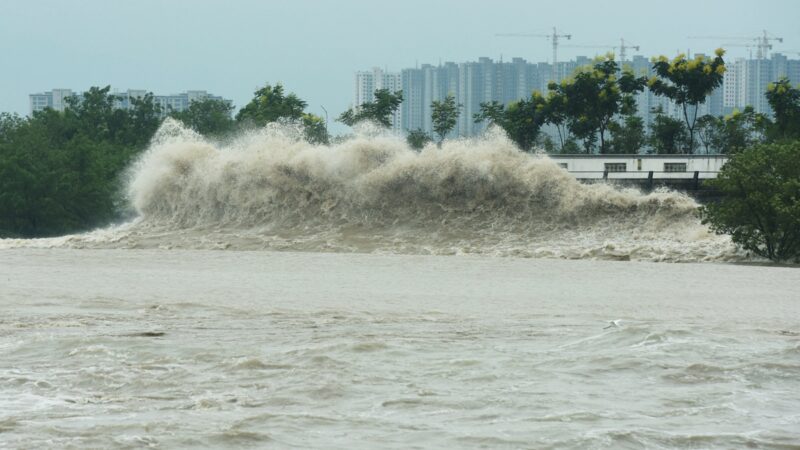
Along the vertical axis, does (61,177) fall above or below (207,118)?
below

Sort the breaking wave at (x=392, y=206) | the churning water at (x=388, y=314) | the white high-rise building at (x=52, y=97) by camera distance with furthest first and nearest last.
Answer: the white high-rise building at (x=52, y=97)
the breaking wave at (x=392, y=206)
the churning water at (x=388, y=314)

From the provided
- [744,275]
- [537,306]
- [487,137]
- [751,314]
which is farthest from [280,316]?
[487,137]

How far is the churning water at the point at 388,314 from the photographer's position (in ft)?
31.3

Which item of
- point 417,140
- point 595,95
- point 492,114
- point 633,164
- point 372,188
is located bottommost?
point 372,188

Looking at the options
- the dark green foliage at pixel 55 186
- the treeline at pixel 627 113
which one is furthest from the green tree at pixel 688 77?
the dark green foliage at pixel 55 186

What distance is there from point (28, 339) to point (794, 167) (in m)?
17.8

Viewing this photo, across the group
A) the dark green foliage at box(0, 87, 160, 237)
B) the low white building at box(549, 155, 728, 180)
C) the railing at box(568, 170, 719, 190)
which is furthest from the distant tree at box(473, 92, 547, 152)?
the dark green foliage at box(0, 87, 160, 237)

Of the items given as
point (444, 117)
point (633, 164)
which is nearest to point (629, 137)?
point (444, 117)

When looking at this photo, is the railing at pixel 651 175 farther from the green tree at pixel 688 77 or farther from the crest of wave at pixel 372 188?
the green tree at pixel 688 77

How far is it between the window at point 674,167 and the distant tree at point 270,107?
23.7 m

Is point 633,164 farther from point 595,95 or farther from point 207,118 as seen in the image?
point 207,118

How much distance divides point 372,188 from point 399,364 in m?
18.0

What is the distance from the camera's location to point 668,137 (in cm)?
6262

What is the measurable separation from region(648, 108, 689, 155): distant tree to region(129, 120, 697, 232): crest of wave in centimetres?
3311
